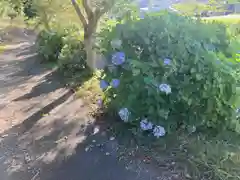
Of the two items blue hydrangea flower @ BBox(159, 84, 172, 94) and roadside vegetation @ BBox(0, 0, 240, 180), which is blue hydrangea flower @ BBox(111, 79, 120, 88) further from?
blue hydrangea flower @ BBox(159, 84, 172, 94)

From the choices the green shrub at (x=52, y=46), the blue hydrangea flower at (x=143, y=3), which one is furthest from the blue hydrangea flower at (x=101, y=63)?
the green shrub at (x=52, y=46)

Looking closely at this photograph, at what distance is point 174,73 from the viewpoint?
3.49 meters

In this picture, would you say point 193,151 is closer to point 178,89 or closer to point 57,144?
point 178,89

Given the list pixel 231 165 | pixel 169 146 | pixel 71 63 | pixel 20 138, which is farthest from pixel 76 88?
pixel 231 165

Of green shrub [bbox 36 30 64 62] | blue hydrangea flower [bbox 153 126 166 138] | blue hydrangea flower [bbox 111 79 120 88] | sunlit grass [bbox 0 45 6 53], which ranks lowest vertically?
sunlit grass [bbox 0 45 6 53]

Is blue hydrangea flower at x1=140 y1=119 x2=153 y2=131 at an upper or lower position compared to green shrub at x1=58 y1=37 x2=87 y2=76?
upper

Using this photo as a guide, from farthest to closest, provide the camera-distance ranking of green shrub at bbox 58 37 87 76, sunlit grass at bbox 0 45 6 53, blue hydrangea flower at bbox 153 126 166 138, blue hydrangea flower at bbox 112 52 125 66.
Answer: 1. sunlit grass at bbox 0 45 6 53
2. green shrub at bbox 58 37 87 76
3. blue hydrangea flower at bbox 112 52 125 66
4. blue hydrangea flower at bbox 153 126 166 138

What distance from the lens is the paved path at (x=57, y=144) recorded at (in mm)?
3256

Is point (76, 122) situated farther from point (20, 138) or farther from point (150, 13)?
point (150, 13)

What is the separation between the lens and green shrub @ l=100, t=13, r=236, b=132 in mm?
3416

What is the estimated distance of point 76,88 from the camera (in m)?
6.15

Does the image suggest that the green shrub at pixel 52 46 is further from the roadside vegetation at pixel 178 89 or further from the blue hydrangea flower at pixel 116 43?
the blue hydrangea flower at pixel 116 43

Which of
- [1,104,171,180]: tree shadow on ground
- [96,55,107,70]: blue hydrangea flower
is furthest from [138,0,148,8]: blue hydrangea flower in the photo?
[1,104,171,180]: tree shadow on ground

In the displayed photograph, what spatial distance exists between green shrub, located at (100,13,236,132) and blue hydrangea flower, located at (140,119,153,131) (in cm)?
5
